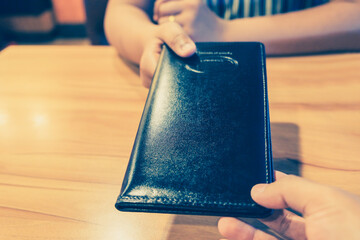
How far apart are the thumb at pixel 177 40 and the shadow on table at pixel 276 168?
0.67 feet

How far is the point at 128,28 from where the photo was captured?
753mm

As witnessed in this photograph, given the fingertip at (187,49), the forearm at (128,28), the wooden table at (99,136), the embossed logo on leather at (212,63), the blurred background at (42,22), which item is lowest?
the blurred background at (42,22)

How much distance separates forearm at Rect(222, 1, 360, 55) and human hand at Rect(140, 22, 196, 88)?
217 mm

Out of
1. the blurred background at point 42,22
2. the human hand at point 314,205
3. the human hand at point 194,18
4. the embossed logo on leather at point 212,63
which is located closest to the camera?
the human hand at point 314,205

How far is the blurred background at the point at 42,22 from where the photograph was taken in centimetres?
223

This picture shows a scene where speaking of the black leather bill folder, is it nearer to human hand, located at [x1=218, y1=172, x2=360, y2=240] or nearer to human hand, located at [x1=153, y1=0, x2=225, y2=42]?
human hand, located at [x1=218, y1=172, x2=360, y2=240]

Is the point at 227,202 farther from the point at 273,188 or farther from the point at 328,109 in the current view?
the point at 328,109

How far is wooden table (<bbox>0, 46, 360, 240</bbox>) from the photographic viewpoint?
395 millimetres

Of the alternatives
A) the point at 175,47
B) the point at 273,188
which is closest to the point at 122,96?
the point at 175,47

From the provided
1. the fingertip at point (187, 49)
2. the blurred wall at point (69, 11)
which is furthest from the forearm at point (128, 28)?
the blurred wall at point (69, 11)

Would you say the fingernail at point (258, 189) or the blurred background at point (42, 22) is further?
the blurred background at point (42, 22)

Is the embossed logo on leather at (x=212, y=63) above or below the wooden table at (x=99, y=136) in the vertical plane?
above

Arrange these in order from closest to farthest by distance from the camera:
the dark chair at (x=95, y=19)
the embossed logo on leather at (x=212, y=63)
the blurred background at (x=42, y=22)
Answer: the embossed logo on leather at (x=212, y=63)
the dark chair at (x=95, y=19)
the blurred background at (x=42, y=22)

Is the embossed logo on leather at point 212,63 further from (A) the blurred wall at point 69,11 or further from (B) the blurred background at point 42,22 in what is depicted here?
(A) the blurred wall at point 69,11
